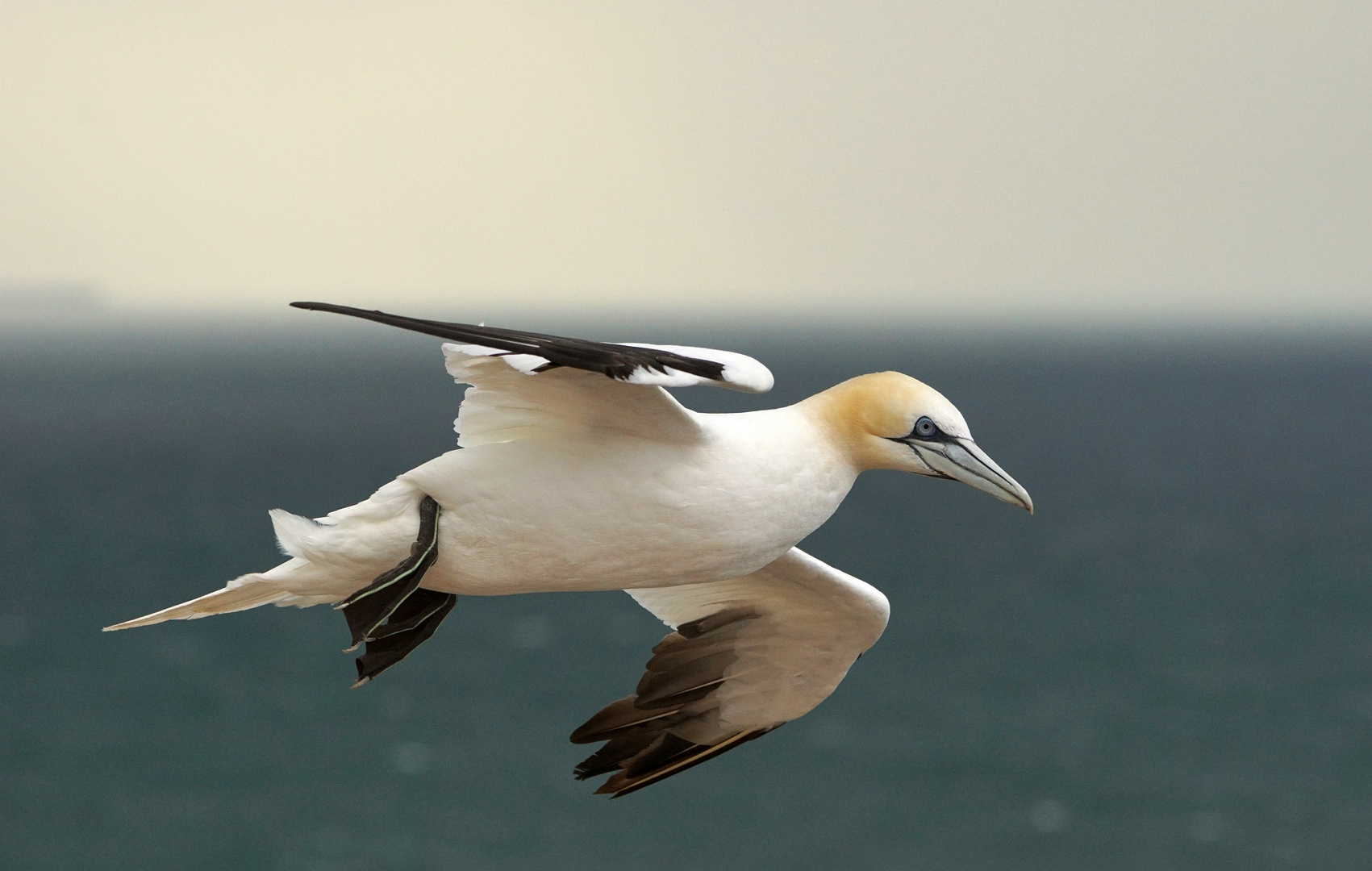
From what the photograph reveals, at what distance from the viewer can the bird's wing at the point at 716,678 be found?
29.6 feet

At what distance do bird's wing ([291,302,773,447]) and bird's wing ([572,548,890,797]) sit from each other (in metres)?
2.66

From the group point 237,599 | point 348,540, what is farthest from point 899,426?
point 237,599

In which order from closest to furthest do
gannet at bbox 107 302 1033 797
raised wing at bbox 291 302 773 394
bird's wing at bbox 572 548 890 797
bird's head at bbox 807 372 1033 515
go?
raised wing at bbox 291 302 773 394, gannet at bbox 107 302 1033 797, bird's head at bbox 807 372 1033 515, bird's wing at bbox 572 548 890 797

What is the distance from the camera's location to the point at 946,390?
4983 inches

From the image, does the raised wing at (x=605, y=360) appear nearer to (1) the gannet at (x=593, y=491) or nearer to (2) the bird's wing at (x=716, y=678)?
(1) the gannet at (x=593, y=491)

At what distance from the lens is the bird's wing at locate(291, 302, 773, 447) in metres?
5.73

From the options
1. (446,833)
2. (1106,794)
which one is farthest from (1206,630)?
(446,833)

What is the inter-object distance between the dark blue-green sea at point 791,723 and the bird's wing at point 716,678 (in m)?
38.2

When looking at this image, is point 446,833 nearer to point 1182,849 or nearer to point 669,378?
point 1182,849

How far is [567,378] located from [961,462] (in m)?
1.90

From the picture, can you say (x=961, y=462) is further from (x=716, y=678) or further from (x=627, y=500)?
(x=716, y=678)

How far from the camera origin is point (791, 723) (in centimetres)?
6969

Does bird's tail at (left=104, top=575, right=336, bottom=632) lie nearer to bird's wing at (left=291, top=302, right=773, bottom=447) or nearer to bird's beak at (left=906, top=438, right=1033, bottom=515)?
bird's wing at (left=291, top=302, right=773, bottom=447)

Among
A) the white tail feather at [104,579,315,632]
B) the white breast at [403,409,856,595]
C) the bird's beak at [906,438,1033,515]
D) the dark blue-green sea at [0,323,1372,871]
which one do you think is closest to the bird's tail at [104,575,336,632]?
the white tail feather at [104,579,315,632]
